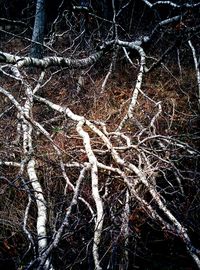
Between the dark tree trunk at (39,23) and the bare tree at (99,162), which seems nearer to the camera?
the bare tree at (99,162)

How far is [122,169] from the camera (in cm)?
336

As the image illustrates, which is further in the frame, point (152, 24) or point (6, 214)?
point (152, 24)

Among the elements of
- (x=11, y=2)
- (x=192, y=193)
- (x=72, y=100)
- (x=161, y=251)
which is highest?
(x=11, y=2)

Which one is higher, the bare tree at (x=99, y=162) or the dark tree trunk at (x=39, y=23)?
the dark tree trunk at (x=39, y=23)

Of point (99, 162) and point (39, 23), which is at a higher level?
point (39, 23)

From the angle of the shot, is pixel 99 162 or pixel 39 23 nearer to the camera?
pixel 99 162

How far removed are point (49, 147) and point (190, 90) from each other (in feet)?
9.26

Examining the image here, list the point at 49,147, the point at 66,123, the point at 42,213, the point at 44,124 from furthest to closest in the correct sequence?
the point at 44,124 < the point at 66,123 < the point at 49,147 < the point at 42,213

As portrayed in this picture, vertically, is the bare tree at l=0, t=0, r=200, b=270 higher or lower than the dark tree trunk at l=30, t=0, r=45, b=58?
lower

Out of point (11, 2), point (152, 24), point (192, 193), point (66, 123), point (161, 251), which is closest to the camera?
point (161, 251)

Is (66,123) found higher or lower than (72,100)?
lower

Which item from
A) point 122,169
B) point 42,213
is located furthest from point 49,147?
point 42,213

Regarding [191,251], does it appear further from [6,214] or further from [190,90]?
[190,90]

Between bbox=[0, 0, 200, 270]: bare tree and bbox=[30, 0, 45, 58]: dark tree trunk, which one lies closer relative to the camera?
bbox=[0, 0, 200, 270]: bare tree
